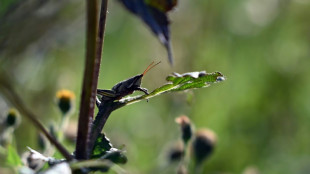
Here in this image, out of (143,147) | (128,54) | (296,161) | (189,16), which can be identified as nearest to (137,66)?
(128,54)

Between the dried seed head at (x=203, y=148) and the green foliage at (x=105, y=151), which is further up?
the dried seed head at (x=203, y=148)

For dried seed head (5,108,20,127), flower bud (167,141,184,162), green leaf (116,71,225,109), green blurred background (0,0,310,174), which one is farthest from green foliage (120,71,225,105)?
green blurred background (0,0,310,174)

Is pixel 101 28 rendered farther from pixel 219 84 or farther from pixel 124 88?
pixel 219 84

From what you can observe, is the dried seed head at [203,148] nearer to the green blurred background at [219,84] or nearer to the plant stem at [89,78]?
the green blurred background at [219,84]

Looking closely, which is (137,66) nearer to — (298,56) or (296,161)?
(298,56)

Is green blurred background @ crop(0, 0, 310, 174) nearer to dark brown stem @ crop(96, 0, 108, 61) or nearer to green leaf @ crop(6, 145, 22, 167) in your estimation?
green leaf @ crop(6, 145, 22, 167)

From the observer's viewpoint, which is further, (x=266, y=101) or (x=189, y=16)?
(x=189, y=16)

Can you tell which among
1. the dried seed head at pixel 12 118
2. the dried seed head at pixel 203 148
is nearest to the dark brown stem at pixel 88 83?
the dried seed head at pixel 12 118
